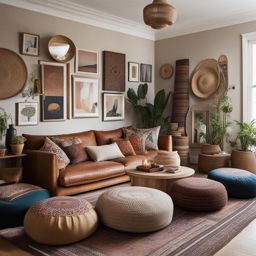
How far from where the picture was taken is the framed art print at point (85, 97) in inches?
198

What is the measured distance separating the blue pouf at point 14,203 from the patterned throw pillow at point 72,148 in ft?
3.75

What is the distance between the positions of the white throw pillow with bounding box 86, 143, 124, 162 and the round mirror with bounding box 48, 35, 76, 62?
151 centimetres

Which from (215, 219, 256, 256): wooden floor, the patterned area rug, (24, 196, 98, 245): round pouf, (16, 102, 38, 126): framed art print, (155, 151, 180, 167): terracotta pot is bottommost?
(215, 219, 256, 256): wooden floor

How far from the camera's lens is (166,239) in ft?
8.64

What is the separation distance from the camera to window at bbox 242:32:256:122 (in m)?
5.28

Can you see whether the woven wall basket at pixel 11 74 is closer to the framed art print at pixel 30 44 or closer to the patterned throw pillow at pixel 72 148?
the framed art print at pixel 30 44

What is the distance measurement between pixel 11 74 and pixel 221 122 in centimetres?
369

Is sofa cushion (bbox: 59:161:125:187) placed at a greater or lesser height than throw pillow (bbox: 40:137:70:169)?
lesser

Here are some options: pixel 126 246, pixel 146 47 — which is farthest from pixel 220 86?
pixel 126 246

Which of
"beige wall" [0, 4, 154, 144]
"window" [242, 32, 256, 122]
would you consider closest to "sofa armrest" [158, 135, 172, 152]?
"beige wall" [0, 4, 154, 144]

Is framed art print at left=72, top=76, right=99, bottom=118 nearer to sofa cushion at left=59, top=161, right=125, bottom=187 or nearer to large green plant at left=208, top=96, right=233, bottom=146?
sofa cushion at left=59, top=161, right=125, bottom=187

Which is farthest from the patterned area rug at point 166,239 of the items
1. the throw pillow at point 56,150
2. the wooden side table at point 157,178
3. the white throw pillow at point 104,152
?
the white throw pillow at point 104,152

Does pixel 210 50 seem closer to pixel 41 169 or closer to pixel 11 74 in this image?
pixel 11 74

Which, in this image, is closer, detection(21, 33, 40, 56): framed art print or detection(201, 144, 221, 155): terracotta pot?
detection(21, 33, 40, 56): framed art print
